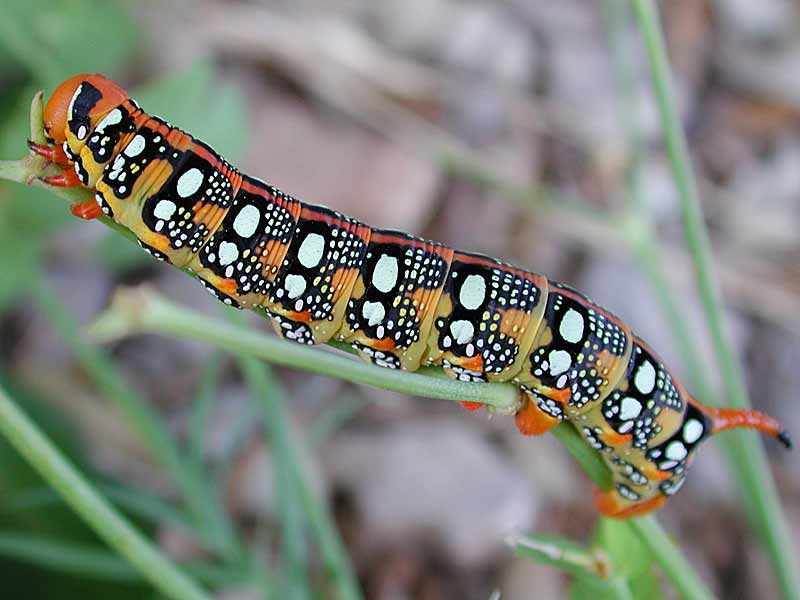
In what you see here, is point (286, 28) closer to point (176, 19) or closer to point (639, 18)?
point (176, 19)

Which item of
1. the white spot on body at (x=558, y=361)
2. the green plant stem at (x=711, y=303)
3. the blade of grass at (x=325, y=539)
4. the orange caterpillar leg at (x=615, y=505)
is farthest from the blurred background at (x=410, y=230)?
the white spot on body at (x=558, y=361)

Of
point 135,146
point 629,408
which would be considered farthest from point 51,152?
point 629,408

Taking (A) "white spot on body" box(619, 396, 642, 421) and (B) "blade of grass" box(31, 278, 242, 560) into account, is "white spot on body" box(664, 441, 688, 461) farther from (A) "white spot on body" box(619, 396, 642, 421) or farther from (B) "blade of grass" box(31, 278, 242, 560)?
(B) "blade of grass" box(31, 278, 242, 560)

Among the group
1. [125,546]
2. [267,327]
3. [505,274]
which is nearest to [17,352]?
[267,327]

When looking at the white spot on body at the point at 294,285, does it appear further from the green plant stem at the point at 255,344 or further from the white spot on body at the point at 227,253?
the green plant stem at the point at 255,344

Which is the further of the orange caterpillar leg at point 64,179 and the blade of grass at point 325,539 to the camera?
the blade of grass at point 325,539

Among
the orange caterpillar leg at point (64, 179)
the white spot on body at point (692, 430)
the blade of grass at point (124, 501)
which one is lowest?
the blade of grass at point (124, 501)

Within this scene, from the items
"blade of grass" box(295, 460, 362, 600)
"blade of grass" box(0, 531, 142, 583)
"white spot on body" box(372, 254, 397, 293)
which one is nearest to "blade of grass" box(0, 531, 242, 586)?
"blade of grass" box(0, 531, 142, 583)
